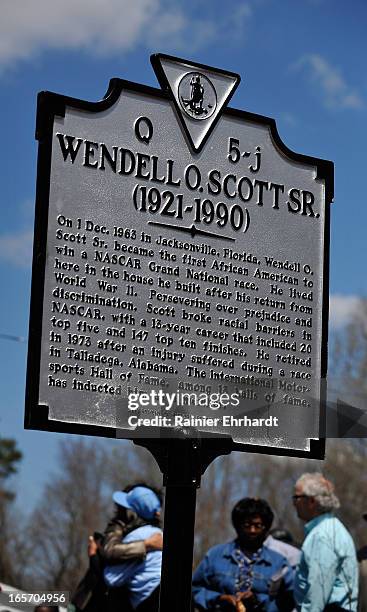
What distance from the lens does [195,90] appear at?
6.23 m

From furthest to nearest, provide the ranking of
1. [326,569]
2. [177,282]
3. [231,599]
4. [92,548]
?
[92,548] < [231,599] < [326,569] < [177,282]

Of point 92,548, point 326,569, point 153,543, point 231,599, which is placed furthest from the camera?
point 92,548

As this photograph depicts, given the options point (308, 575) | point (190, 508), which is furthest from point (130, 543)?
point (190, 508)

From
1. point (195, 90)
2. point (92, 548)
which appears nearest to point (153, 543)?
point (92, 548)

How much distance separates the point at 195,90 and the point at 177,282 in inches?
43.1

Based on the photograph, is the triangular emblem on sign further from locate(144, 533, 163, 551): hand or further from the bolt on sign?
locate(144, 533, 163, 551): hand

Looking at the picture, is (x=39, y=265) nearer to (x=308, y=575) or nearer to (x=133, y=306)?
(x=133, y=306)

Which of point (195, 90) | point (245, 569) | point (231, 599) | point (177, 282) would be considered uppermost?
point (195, 90)

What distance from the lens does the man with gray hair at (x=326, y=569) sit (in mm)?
8023

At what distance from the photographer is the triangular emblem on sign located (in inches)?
242

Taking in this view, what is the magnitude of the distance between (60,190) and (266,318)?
130cm

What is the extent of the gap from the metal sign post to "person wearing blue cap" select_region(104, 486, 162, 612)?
A: 2.63 m

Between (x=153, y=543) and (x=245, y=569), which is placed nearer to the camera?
(x=153, y=543)

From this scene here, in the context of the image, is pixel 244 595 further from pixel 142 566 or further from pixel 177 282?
pixel 177 282
